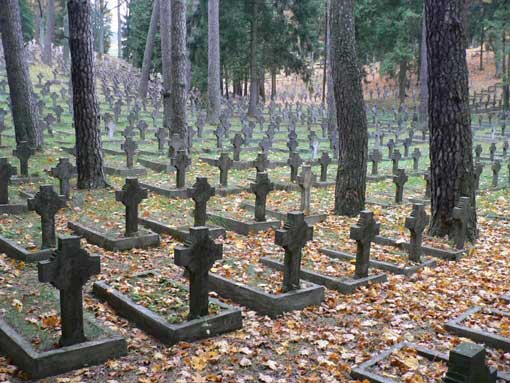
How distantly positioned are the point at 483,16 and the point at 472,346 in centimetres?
3555

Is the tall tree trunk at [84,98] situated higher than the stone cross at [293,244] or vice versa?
the tall tree trunk at [84,98]

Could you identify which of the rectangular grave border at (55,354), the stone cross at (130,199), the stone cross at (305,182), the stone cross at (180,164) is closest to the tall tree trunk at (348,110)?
the stone cross at (305,182)

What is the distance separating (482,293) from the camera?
6703 mm

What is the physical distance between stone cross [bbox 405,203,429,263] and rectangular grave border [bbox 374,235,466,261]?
1.70 feet

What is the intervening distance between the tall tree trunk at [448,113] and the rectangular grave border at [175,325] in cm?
477

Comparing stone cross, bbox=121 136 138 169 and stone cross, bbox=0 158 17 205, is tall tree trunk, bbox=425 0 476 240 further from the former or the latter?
stone cross, bbox=121 136 138 169

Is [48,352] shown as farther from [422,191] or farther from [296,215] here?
[422,191]

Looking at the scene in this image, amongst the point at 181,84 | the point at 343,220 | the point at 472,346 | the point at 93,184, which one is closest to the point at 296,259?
the point at 472,346

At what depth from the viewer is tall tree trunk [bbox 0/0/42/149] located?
554 inches

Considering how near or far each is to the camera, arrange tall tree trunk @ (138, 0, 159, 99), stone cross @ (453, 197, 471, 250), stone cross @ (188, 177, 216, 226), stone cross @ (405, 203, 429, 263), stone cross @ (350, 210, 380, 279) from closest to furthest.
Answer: stone cross @ (350, 210, 380, 279), stone cross @ (405, 203, 429, 263), stone cross @ (453, 197, 471, 250), stone cross @ (188, 177, 216, 226), tall tree trunk @ (138, 0, 159, 99)

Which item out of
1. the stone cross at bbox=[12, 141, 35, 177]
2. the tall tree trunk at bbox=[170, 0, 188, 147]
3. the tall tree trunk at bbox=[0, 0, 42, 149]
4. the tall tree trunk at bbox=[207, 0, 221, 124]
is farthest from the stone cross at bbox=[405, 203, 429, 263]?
the tall tree trunk at bbox=[207, 0, 221, 124]

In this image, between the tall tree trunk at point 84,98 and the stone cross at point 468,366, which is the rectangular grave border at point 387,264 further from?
the tall tree trunk at point 84,98

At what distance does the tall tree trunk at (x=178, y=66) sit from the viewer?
50.2 ft

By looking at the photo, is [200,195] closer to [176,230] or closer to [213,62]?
[176,230]
